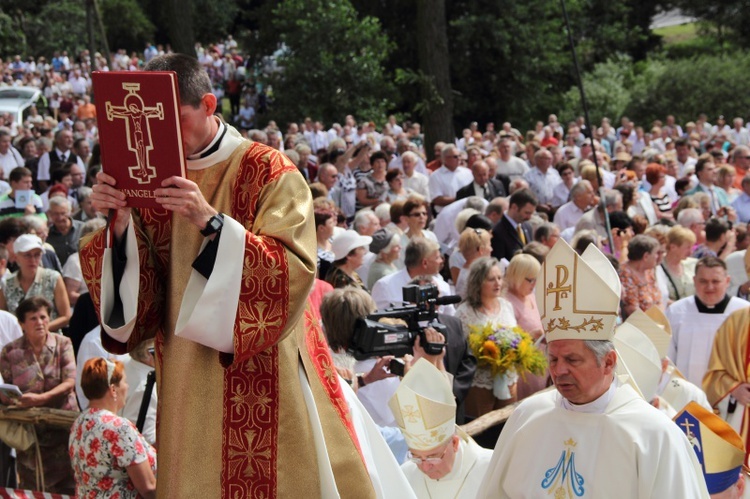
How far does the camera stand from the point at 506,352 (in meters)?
7.49

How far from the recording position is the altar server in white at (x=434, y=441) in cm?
514

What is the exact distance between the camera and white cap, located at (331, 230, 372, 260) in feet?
26.2

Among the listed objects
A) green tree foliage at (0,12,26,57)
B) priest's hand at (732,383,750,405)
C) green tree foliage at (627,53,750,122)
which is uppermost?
green tree foliage at (0,12,26,57)

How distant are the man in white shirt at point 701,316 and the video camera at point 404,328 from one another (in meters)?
2.74

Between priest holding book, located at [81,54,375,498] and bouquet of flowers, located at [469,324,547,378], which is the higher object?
priest holding book, located at [81,54,375,498]

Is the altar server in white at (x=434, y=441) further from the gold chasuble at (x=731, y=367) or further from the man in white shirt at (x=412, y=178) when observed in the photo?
the man in white shirt at (x=412, y=178)

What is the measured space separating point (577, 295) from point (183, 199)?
1404 millimetres

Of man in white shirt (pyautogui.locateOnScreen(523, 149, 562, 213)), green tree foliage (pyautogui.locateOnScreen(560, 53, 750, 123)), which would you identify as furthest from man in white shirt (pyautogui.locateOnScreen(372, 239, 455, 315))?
green tree foliage (pyautogui.locateOnScreen(560, 53, 750, 123))

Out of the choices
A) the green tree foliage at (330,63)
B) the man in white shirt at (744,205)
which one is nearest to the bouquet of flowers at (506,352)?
the man in white shirt at (744,205)

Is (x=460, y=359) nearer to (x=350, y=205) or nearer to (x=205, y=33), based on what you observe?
(x=350, y=205)

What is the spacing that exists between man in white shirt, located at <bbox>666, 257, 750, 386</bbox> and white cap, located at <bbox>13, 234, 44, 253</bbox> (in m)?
4.61

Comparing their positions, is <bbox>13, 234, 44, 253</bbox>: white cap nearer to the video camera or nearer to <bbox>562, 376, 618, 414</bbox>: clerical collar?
the video camera

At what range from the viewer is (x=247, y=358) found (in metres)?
3.86

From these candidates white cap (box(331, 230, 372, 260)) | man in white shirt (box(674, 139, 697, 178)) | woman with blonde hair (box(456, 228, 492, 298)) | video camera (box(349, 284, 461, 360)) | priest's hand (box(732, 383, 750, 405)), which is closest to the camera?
video camera (box(349, 284, 461, 360))
